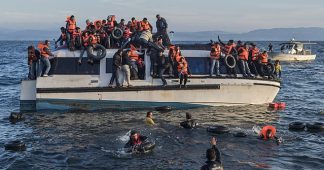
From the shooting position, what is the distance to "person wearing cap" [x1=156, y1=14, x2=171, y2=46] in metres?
24.0

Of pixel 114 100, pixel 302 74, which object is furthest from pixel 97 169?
pixel 302 74

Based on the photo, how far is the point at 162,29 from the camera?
2430cm

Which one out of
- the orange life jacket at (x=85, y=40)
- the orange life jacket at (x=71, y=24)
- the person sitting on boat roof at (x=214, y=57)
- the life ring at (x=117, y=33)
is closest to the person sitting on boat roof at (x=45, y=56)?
the orange life jacket at (x=85, y=40)

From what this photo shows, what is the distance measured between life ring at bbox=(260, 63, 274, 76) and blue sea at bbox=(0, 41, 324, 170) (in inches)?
72.8

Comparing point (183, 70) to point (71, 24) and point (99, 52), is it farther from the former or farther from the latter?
point (71, 24)

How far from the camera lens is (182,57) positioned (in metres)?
21.5

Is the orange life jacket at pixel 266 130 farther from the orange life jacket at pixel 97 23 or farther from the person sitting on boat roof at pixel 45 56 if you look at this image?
the orange life jacket at pixel 97 23

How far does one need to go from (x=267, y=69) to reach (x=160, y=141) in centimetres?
832

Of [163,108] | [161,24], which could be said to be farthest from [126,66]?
[161,24]

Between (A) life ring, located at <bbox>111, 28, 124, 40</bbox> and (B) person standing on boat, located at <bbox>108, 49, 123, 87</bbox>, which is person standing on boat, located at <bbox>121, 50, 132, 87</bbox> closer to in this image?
(B) person standing on boat, located at <bbox>108, 49, 123, 87</bbox>

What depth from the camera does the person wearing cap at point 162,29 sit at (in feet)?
78.8

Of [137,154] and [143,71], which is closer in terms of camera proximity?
[137,154]

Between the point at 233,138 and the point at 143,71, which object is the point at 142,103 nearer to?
the point at 143,71

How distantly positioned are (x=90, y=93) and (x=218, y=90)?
595 centimetres
